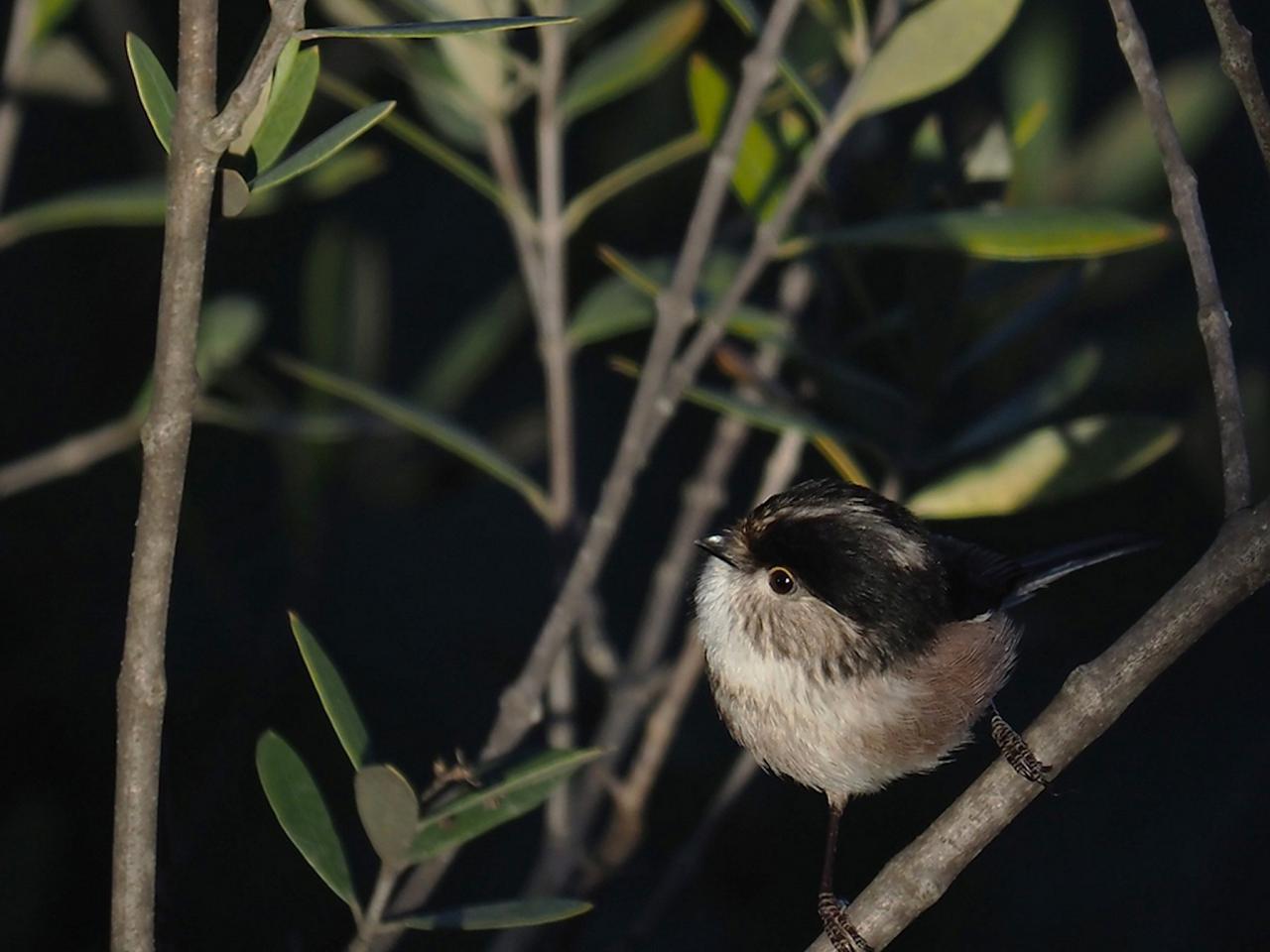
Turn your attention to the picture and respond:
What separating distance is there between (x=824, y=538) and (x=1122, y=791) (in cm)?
81

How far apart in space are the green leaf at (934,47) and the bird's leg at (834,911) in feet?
2.86

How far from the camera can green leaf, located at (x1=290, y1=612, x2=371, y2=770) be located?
136 cm

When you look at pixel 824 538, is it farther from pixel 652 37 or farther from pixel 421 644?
pixel 421 644

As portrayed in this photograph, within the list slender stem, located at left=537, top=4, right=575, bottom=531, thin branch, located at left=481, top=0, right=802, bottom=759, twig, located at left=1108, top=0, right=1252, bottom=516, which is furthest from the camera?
slender stem, located at left=537, top=4, right=575, bottom=531

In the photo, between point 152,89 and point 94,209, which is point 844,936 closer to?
point 152,89

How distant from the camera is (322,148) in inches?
47.8

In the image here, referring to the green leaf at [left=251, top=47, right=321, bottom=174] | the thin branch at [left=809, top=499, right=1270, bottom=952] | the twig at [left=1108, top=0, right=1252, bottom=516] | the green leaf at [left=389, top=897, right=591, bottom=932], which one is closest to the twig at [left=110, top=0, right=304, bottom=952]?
the green leaf at [left=251, top=47, right=321, bottom=174]

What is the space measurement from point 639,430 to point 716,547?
1.01 ft

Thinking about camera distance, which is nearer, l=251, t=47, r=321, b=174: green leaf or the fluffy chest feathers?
l=251, t=47, r=321, b=174: green leaf

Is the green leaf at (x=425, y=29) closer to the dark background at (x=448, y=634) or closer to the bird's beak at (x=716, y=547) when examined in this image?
the bird's beak at (x=716, y=547)

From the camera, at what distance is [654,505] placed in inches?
108

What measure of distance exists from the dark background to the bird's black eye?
1.46 feet

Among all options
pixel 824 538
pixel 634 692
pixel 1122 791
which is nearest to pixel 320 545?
pixel 634 692

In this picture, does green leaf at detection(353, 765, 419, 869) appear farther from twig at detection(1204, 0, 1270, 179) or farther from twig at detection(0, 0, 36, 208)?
twig at detection(0, 0, 36, 208)
